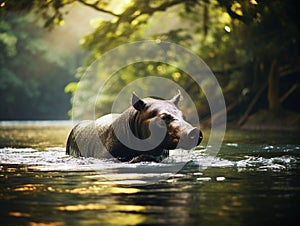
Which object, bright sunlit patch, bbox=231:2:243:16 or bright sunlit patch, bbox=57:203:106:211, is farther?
bright sunlit patch, bbox=231:2:243:16

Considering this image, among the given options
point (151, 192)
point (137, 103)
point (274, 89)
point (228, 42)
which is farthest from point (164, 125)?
point (228, 42)

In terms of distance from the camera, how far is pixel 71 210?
564 cm

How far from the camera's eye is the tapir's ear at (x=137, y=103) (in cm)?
1062

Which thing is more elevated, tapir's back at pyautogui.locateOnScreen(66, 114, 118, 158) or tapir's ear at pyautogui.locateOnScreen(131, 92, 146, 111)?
tapir's ear at pyautogui.locateOnScreen(131, 92, 146, 111)

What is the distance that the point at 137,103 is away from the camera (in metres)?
10.7

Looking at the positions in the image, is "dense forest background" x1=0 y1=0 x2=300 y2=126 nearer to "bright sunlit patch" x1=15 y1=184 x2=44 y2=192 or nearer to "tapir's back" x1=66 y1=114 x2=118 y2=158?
"tapir's back" x1=66 y1=114 x2=118 y2=158

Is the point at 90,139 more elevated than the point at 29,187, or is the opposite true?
the point at 90,139

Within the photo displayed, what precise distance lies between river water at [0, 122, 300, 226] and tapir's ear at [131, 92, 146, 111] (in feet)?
2.82

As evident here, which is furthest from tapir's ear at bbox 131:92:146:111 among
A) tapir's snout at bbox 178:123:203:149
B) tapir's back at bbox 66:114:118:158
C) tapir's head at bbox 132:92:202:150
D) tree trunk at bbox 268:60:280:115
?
tree trunk at bbox 268:60:280:115

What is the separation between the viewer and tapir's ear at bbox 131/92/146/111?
1062 centimetres

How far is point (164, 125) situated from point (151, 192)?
3.50 meters

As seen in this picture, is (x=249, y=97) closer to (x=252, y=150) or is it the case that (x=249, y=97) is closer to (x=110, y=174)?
(x=252, y=150)

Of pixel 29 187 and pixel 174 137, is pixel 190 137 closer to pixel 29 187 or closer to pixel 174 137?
pixel 174 137

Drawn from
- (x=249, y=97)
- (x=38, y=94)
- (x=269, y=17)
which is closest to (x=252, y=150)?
(x=269, y=17)
